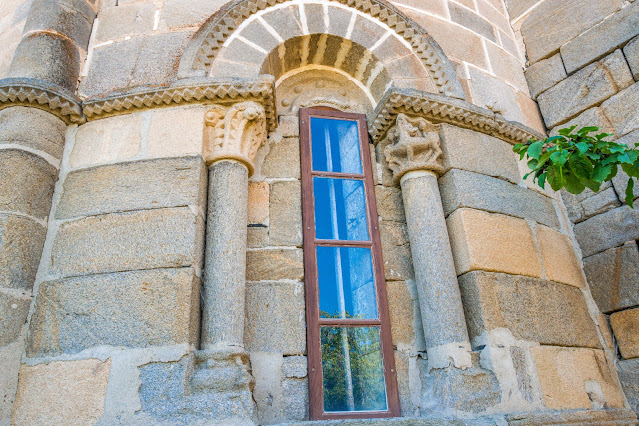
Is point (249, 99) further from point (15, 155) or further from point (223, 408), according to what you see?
point (223, 408)

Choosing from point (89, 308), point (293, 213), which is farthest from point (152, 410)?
point (293, 213)

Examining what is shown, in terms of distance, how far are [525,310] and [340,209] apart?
1.24 metres

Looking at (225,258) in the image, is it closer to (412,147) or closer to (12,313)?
(12,313)

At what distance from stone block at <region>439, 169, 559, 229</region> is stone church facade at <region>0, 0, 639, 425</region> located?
0.01m

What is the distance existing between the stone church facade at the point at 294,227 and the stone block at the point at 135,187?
2 cm

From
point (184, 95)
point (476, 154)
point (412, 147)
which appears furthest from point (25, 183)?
point (476, 154)

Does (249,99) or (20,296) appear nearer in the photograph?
(20,296)

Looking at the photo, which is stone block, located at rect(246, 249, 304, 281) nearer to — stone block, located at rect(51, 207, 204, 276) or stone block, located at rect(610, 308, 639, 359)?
stone block, located at rect(51, 207, 204, 276)

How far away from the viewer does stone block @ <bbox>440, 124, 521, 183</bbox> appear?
3121 millimetres

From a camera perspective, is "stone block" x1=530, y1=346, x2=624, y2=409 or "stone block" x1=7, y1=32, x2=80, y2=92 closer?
"stone block" x1=530, y1=346, x2=624, y2=409

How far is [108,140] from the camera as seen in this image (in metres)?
2.82

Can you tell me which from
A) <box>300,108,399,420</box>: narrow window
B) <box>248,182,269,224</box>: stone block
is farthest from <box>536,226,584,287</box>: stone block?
<box>248,182,269,224</box>: stone block

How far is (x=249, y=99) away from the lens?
288 cm

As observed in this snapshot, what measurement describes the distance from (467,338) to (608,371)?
43.0 inches
